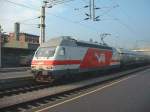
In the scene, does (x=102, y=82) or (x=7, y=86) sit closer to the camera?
(x=7, y=86)

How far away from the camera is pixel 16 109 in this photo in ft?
42.7

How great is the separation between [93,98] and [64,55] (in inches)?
337

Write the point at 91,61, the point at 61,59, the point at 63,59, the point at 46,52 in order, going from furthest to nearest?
the point at 91,61
the point at 46,52
the point at 63,59
the point at 61,59

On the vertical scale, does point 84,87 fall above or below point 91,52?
below

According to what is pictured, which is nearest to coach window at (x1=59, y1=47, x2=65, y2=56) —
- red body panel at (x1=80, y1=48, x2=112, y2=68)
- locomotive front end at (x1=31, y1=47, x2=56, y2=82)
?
locomotive front end at (x1=31, y1=47, x2=56, y2=82)

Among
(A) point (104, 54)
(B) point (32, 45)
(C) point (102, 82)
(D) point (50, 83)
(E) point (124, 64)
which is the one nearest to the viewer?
(D) point (50, 83)

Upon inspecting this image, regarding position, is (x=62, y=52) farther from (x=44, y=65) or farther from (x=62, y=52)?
(x=44, y=65)

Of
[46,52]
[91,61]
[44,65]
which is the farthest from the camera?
[91,61]

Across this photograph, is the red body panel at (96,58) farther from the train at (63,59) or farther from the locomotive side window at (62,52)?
the locomotive side window at (62,52)

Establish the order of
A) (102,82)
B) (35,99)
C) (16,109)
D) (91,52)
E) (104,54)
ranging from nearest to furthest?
(16,109) < (35,99) < (102,82) < (91,52) < (104,54)

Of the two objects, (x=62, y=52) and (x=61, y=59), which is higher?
(x=62, y=52)

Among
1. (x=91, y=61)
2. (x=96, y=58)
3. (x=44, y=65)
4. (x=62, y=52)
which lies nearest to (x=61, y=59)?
(x=62, y=52)

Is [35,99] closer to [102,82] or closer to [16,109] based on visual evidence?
[16,109]

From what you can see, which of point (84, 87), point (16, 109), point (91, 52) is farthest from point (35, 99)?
point (91, 52)
